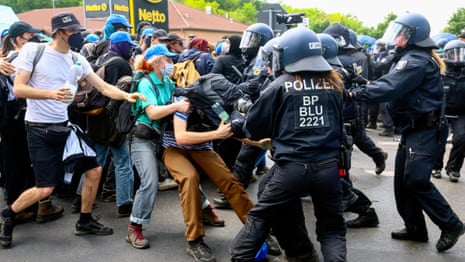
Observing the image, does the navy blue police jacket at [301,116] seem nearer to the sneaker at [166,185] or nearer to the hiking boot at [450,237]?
the hiking boot at [450,237]

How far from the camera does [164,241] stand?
4.54 meters

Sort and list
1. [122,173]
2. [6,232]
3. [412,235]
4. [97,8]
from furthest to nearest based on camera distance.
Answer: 1. [97,8]
2. [122,173]
3. [412,235]
4. [6,232]

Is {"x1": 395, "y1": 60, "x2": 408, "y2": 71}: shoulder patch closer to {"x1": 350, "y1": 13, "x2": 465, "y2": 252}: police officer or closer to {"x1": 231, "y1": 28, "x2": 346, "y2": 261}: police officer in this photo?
{"x1": 350, "y1": 13, "x2": 465, "y2": 252}: police officer

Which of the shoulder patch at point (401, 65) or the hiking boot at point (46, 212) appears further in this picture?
the hiking boot at point (46, 212)

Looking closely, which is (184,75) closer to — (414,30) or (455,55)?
(414,30)

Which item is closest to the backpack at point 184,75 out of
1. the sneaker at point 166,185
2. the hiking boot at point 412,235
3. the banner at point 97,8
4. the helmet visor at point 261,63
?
the helmet visor at point 261,63

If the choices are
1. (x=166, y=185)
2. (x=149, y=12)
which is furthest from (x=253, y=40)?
(x=149, y=12)

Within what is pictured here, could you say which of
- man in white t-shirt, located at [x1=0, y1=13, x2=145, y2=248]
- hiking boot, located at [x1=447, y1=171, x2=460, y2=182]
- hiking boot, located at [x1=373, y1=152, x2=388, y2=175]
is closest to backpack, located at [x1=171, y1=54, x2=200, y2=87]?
man in white t-shirt, located at [x1=0, y1=13, x2=145, y2=248]

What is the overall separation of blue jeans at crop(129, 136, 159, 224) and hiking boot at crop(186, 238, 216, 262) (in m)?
0.54

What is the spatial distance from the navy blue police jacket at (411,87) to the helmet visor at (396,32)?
5.4 inches

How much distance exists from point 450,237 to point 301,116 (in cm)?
205

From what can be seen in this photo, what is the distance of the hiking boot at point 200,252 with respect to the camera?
3.99 meters

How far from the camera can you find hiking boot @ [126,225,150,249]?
4.35 meters

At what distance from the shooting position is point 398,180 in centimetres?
441
